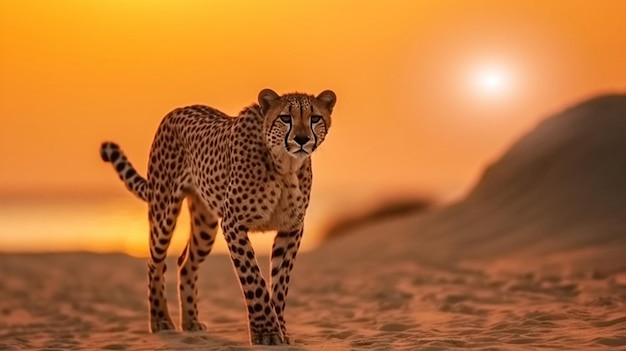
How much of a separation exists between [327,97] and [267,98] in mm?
365

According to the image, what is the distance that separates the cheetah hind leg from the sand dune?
1.12 feet

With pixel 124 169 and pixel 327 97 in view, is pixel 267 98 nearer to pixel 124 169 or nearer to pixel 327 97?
pixel 327 97

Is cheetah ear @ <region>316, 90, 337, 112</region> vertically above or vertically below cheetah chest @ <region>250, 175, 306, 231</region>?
above

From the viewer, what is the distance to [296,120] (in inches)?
309

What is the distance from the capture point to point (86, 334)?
9578 mm

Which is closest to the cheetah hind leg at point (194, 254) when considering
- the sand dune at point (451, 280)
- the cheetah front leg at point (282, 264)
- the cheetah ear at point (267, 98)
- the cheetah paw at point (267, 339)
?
the sand dune at point (451, 280)

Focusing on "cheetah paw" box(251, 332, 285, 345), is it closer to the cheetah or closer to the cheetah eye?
the cheetah

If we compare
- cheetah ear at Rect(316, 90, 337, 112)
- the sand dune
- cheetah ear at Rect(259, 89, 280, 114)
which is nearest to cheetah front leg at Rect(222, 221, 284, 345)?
the sand dune

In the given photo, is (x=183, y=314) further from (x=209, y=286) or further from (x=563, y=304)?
(x=209, y=286)

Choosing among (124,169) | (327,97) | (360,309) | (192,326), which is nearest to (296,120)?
(327,97)

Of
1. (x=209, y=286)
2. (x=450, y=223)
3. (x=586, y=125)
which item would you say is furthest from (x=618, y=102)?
(x=209, y=286)

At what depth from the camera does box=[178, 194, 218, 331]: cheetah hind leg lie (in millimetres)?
9320

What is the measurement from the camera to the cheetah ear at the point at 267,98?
8156 millimetres

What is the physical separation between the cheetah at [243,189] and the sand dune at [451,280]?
384mm
